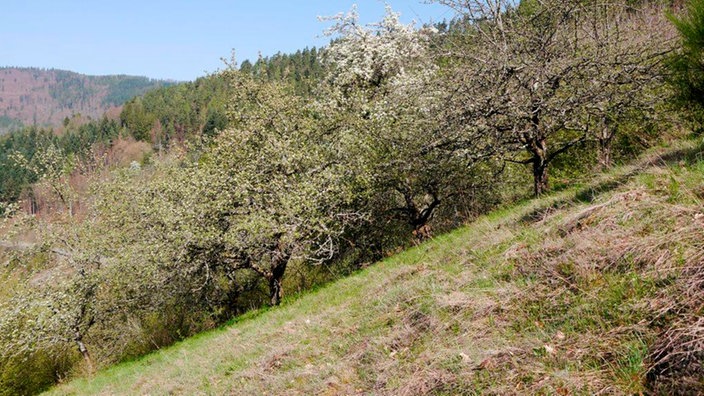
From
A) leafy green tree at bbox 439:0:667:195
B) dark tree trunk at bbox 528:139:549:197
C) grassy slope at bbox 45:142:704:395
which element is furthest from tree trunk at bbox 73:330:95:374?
dark tree trunk at bbox 528:139:549:197

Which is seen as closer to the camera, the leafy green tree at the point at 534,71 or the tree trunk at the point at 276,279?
the leafy green tree at the point at 534,71

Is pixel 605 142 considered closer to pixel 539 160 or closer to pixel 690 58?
pixel 539 160

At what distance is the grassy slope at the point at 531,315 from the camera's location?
3.82 metres

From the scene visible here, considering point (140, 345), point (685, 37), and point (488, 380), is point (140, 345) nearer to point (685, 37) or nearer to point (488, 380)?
point (488, 380)

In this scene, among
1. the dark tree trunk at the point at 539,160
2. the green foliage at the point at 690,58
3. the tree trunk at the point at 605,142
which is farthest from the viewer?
the tree trunk at the point at 605,142

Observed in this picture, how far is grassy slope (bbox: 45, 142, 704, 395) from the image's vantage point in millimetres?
3818

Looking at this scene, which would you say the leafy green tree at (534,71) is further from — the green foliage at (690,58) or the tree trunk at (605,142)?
the green foliage at (690,58)

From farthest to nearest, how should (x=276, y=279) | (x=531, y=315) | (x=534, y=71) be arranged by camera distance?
(x=276, y=279)
(x=534, y=71)
(x=531, y=315)

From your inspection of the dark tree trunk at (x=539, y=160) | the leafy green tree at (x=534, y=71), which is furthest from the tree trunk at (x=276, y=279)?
the dark tree trunk at (x=539, y=160)

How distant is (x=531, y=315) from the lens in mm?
4770

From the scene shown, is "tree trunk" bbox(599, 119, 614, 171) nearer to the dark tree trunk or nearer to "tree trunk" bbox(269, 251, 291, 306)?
the dark tree trunk

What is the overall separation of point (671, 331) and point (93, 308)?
21.7m

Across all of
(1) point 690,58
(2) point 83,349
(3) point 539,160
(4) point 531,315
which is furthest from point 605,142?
(2) point 83,349

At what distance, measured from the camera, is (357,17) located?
24.1m
